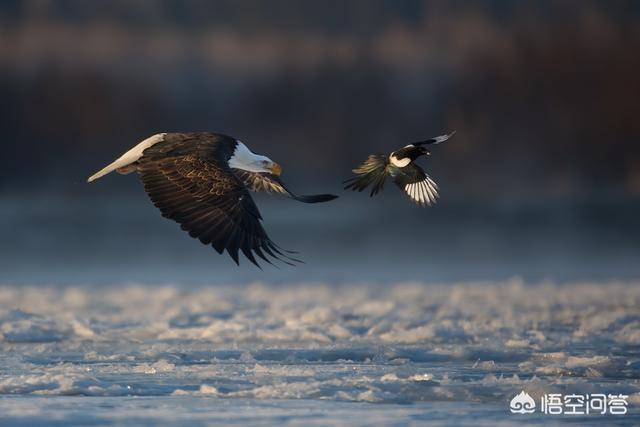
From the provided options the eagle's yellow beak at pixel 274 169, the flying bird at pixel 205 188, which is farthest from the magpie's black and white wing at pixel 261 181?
the flying bird at pixel 205 188

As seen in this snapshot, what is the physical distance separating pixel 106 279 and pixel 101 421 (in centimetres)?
734

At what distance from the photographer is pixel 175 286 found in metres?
12.8

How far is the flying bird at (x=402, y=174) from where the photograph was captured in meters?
7.69

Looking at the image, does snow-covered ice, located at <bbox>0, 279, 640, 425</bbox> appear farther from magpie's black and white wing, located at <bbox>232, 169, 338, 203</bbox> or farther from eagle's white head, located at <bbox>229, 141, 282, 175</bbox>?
eagle's white head, located at <bbox>229, 141, 282, 175</bbox>

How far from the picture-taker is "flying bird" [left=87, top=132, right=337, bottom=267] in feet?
23.9

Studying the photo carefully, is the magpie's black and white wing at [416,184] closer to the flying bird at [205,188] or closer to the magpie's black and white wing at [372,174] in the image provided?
the magpie's black and white wing at [372,174]

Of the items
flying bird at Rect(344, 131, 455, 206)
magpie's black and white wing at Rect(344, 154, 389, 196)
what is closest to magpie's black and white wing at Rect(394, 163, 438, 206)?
flying bird at Rect(344, 131, 455, 206)

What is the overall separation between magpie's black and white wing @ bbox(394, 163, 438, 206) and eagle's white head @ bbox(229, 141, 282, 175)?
762 mm

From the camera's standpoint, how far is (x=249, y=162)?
7977 millimetres

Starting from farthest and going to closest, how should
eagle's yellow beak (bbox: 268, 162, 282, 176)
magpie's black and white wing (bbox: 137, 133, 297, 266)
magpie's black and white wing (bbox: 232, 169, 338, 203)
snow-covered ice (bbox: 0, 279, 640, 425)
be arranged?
magpie's black and white wing (bbox: 232, 169, 338, 203) < eagle's yellow beak (bbox: 268, 162, 282, 176) < magpie's black and white wing (bbox: 137, 133, 297, 266) < snow-covered ice (bbox: 0, 279, 640, 425)

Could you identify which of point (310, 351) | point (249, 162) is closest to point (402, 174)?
point (249, 162)

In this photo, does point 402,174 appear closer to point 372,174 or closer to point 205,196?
point 372,174

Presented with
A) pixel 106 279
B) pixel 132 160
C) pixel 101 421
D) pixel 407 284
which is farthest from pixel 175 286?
pixel 101 421

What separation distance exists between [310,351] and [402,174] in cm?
138
